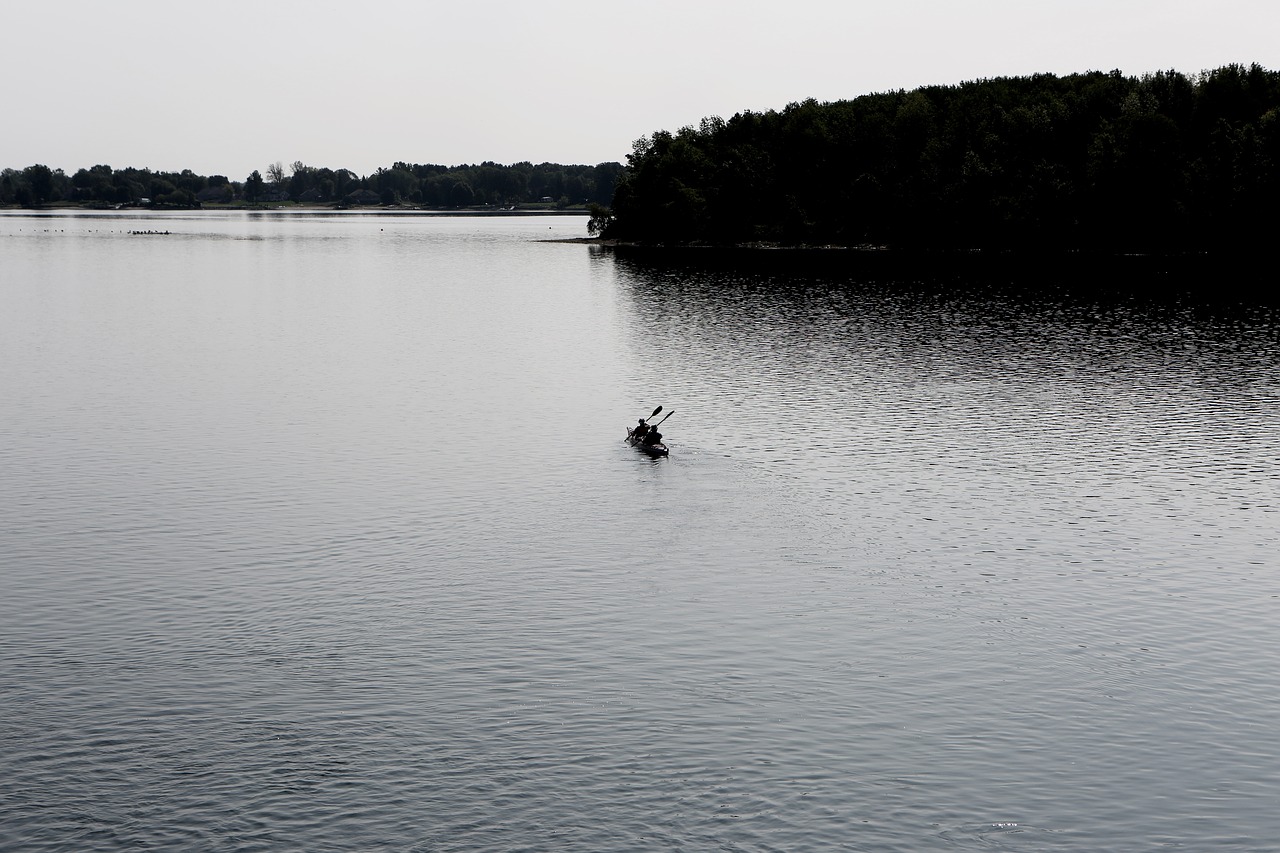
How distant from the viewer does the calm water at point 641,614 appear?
34000 mm

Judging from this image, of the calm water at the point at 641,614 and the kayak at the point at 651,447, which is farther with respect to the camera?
the kayak at the point at 651,447

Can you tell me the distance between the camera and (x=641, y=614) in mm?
49000

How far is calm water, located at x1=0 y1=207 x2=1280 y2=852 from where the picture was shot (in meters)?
34.0

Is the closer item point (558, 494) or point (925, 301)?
point (558, 494)

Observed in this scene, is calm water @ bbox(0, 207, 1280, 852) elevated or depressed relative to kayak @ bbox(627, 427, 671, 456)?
depressed

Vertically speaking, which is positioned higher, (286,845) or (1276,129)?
(1276,129)

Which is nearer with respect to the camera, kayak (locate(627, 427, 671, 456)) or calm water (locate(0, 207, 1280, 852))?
calm water (locate(0, 207, 1280, 852))

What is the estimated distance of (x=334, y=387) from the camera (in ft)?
341

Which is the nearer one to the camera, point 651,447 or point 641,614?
point 641,614

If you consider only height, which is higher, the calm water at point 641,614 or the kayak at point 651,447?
the kayak at point 651,447

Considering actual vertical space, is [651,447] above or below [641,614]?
above

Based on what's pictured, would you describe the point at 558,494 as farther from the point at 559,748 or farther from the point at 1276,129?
the point at 1276,129

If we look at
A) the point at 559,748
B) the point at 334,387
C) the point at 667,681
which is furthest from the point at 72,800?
the point at 334,387

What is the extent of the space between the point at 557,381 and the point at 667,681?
6861 cm
